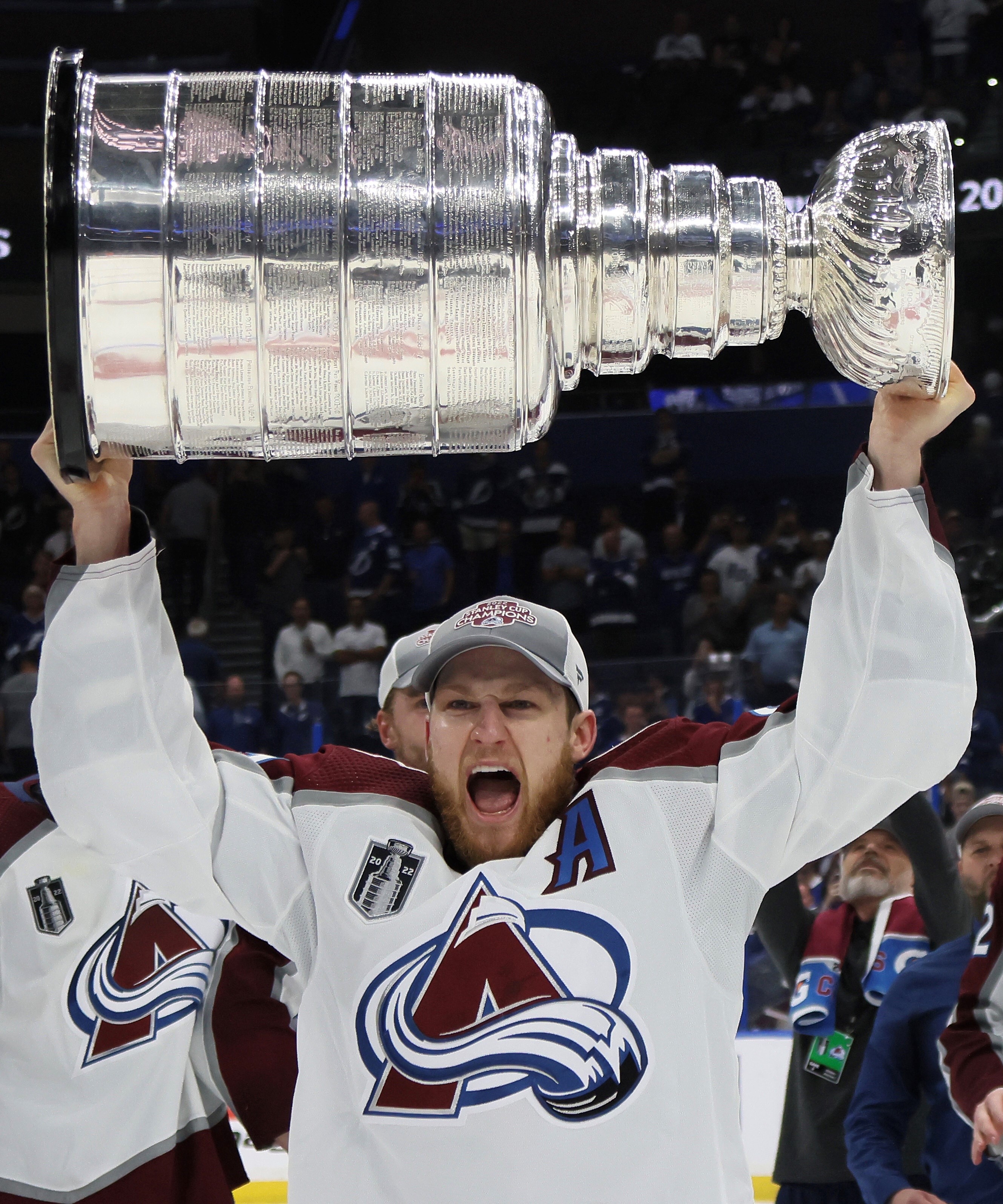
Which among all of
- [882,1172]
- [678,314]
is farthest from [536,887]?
[882,1172]

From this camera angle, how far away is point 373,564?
7.63 m

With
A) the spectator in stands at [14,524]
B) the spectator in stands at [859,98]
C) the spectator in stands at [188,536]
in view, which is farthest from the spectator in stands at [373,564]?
the spectator in stands at [859,98]

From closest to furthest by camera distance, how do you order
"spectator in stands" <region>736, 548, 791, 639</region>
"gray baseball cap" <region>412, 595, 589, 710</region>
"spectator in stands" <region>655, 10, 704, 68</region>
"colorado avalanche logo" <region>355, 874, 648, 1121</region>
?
"colorado avalanche logo" <region>355, 874, 648, 1121</region> < "gray baseball cap" <region>412, 595, 589, 710</region> < "spectator in stands" <region>736, 548, 791, 639</region> < "spectator in stands" <region>655, 10, 704, 68</region>

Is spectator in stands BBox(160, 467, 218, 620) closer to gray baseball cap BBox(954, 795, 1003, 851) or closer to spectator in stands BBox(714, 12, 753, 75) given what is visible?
spectator in stands BBox(714, 12, 753, 75)

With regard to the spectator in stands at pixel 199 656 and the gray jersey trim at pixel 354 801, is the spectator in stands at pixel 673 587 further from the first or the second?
the gray jersey trim at pixel 354 801

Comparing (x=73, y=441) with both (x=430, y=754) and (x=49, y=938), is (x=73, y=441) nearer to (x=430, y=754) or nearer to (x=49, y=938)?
(x=430, y=754)

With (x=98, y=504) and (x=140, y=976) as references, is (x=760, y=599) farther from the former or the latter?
(x=98, y=504)

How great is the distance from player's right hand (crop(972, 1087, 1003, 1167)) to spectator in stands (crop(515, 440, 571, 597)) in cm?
570

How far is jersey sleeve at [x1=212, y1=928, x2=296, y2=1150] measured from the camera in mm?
2379

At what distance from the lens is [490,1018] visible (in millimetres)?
1610

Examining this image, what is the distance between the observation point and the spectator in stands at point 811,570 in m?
7.12

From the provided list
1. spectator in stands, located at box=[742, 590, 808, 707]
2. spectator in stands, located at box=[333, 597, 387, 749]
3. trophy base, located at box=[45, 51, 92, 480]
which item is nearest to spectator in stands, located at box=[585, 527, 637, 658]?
spectator in stands, located at box=[333, 597, 387, 749]

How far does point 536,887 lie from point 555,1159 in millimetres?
307

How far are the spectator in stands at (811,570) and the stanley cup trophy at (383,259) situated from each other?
589 cm
